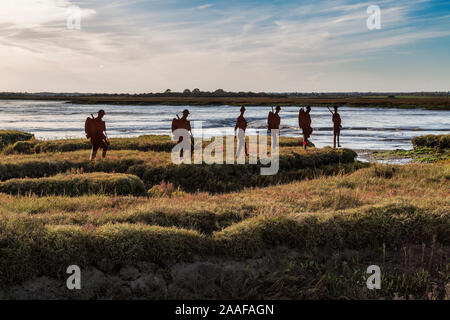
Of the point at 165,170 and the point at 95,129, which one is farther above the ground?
the point at 95,129

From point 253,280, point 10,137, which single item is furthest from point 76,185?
point 10,137

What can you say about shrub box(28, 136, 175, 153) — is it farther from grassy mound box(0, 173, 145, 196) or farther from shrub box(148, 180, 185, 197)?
shrub box(148, 180, 185, 197)

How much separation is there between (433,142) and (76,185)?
31072mm

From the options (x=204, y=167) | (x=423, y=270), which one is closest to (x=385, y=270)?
(x=423, y=270)

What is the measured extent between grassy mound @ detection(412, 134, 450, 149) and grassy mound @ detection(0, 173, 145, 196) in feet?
92.3

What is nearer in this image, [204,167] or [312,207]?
[312,207]

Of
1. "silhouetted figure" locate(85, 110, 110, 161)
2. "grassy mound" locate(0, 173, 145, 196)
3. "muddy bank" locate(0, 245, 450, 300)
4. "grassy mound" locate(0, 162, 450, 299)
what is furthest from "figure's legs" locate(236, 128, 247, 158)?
"muddy bank" locate(0, 245, 450, 300)

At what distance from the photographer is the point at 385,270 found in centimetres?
785

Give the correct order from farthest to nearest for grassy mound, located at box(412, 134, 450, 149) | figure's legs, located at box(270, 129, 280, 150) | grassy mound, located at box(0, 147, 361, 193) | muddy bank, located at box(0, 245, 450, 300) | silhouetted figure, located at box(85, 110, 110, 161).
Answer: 1. grassy mound, located at box(412, 134, 450, 149)
2. figure's legs, located at box(270, 129, 280, 150)
3. silhouetted figure, located at box(85, 110, 110, 161)
4. grassy mound, located at box(0, 147, 361, 193)
5. muddy bank, located at box(0, 245, 450, 300)

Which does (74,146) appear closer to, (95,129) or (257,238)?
(95,129)

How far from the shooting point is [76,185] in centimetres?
1348

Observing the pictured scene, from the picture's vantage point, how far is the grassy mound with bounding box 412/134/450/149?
1325 inches
